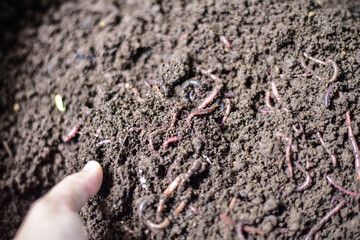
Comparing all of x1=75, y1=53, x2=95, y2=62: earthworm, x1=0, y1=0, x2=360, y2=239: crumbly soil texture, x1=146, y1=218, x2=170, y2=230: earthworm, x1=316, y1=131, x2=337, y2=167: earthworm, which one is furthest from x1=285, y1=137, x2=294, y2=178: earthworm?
x1=75, y1=53, x2=95, y2=62: earthworm

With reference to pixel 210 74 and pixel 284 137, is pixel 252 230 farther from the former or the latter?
pixel 210 74

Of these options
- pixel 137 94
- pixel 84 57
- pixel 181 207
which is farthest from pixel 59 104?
pixel 181 207

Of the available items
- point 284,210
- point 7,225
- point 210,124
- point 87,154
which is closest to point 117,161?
point 87,154

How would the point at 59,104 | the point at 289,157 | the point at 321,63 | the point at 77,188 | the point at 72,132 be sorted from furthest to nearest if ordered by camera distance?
the point at 59,104 < the point at 72,132 < the point at 321,63 < the point at 289,157 < the point at 77,188

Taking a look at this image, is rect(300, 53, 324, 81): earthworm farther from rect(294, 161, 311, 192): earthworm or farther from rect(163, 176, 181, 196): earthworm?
rect(163, 176, 181, 196): earthworm

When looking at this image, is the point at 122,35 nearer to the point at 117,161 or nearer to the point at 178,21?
the point at 178,21

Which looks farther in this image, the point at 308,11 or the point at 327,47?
the point at 308,11
